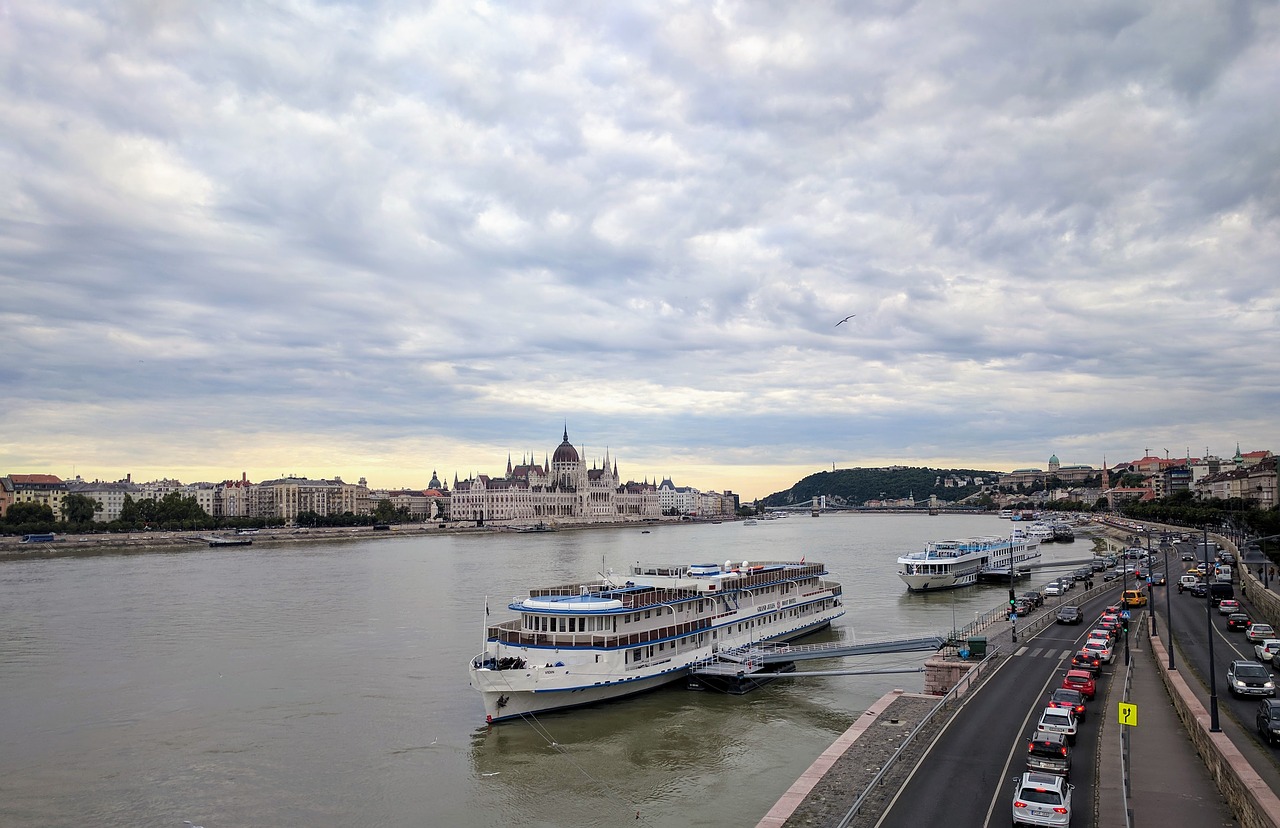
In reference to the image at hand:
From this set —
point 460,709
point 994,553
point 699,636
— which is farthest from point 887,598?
point 460,709

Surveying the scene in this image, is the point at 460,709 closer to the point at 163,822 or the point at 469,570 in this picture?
the point at 163,822

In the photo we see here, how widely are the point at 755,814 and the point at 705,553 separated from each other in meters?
105

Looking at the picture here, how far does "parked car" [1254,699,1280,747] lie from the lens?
20312mm

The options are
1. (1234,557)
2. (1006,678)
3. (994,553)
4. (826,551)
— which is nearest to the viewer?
(1006,678)

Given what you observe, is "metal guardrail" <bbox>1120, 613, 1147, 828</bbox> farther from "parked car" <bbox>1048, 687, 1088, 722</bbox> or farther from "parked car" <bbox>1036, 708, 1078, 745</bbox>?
"parked car" <bbox>1048, 687, 1088, 722</bbox>

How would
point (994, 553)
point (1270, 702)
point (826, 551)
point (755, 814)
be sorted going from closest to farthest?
1. point (1270, 702)
2. point (755, 814)
3. point (994, 553)
4. point (826, 551)

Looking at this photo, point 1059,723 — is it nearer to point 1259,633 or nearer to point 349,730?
point 1259,633

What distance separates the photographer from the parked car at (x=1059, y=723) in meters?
22.4

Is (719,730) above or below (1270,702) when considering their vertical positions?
below

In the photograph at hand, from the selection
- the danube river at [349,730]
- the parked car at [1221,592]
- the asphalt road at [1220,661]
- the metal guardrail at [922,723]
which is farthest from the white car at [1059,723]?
the parked car at [1221,592]

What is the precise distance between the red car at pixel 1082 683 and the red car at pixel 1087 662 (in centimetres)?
174

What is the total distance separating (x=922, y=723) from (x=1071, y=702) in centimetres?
482

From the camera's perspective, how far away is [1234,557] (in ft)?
228

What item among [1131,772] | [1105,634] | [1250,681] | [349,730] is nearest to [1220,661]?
[1105,634]
